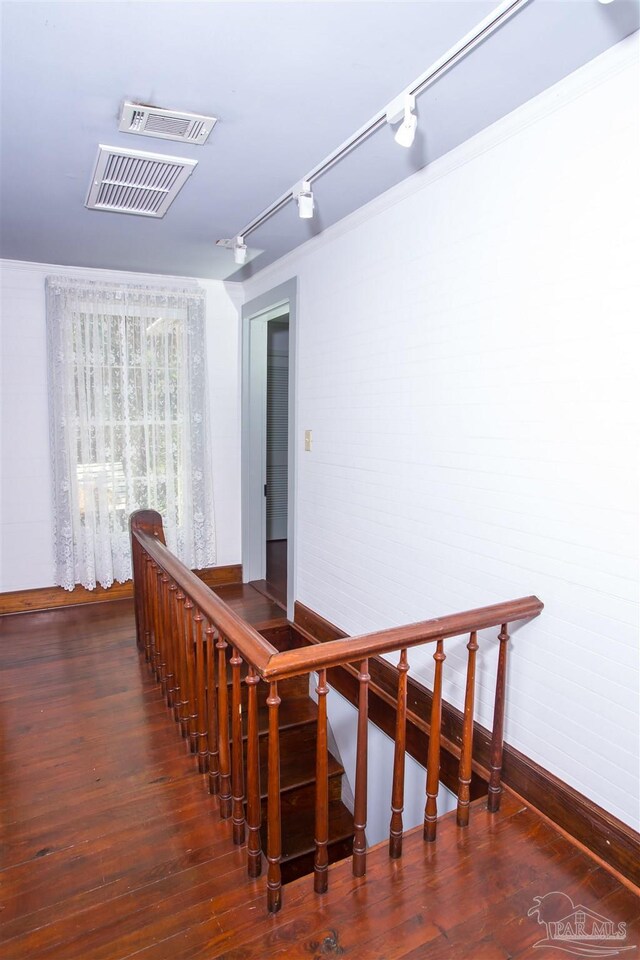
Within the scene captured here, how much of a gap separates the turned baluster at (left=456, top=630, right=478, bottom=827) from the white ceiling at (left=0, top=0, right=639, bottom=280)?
176 cm

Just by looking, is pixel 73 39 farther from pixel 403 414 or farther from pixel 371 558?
pixel 371 558

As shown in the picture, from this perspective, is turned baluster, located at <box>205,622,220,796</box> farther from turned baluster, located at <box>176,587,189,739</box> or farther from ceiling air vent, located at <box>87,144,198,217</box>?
ceiling air vent, located at <box>87,144,198,217</box>

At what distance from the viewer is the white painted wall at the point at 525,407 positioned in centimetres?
169

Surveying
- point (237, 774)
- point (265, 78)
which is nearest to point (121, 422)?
point (265, 78)

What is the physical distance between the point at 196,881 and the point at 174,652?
3.12 ft

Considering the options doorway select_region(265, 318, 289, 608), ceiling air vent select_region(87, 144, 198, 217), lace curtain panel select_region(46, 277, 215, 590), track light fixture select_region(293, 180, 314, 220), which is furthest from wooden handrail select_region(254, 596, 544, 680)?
doorway select_region(265, 318, 289, 608)

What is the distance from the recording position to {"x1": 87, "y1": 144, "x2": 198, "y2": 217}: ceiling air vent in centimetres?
230

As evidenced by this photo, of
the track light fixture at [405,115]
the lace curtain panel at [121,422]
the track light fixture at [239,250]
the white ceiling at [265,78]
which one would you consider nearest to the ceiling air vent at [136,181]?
the white ceiling at [265,78]

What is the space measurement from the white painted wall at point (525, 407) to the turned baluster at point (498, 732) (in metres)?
0.10

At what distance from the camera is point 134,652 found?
334 cm

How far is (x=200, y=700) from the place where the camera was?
212 cm

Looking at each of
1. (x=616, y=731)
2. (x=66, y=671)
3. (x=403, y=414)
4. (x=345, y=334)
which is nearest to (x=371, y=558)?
(x=403, y=414)

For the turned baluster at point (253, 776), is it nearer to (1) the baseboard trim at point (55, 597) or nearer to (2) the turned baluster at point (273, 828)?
(2) the turned baluster at point (273, 828)

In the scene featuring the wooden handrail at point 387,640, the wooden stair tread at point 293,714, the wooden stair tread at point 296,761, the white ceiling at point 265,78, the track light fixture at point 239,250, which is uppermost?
the white ceiling at point 265,78
